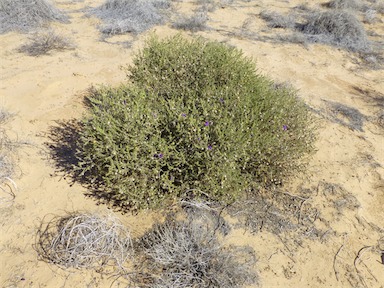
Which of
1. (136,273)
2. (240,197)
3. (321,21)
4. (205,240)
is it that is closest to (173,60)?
(240,197)

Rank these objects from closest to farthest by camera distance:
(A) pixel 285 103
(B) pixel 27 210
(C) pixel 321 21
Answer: (B) pixel 27 210 → (A) pixel 285 103 → (C) pixel 321 21

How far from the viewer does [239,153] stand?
3041 mm

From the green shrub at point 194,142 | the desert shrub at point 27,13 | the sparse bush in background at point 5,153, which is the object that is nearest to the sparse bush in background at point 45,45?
the desert shrub at point 27,13

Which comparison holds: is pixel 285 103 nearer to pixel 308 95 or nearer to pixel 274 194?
pixel 274 194

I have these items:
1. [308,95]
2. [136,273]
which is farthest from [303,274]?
[308,95]

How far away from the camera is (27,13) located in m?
7.70

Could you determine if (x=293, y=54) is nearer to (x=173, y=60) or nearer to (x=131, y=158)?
(x=173, y=60)

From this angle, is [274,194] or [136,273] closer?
[136,273]

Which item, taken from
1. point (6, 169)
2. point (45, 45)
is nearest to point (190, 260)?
point (6, 169)

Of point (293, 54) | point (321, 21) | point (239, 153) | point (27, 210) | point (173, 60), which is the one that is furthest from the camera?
point (321, 21)

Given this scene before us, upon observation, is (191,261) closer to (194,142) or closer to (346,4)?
(194,142)

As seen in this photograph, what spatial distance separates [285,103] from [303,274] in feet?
5.56

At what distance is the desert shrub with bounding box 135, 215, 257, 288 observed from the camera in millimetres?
2605

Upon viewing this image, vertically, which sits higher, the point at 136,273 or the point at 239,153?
the point at 239,153
